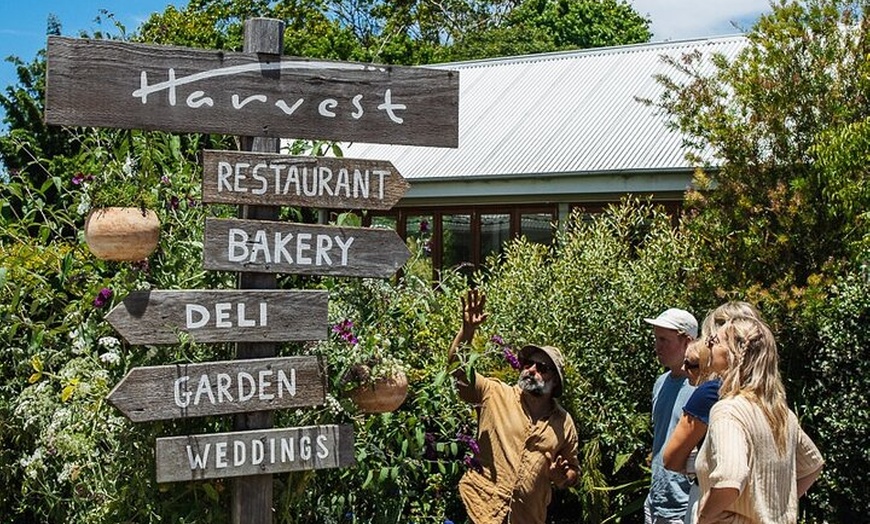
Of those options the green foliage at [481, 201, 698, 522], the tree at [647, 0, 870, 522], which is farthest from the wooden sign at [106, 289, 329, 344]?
the tree at [647, 0, 870, 522]

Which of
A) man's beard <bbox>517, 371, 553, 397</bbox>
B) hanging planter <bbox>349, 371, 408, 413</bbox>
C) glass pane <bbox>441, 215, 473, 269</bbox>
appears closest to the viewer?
hanging planter <bbox>349, 371, 408, 413</bbox>

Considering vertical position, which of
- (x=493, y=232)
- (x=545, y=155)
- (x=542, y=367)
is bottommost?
(x=542, y=367)

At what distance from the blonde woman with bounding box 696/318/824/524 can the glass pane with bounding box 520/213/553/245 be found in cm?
1040

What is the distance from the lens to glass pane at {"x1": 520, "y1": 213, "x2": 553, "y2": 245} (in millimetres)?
14453

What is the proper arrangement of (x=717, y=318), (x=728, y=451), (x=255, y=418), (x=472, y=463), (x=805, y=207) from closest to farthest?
1. (x=728, y=451)
2. (x=717, y=318)
3. (x=255, y=418)
4. (x=472, y=463)
5. (x=805, y=207)

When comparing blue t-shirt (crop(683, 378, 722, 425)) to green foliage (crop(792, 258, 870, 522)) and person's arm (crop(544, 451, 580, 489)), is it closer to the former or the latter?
person's arm (crop(544, 451, 580, 489))

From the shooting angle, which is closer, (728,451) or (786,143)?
(728,451)

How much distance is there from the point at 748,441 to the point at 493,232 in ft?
36.6

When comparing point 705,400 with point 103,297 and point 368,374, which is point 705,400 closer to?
point 368,374

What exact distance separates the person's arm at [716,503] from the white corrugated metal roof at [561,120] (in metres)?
8.56

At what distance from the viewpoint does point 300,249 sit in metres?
4.64

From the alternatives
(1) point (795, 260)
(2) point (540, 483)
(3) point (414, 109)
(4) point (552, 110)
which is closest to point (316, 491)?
(2) point (540, 483)

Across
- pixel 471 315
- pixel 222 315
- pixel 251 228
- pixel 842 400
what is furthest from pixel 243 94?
pixel 842 400

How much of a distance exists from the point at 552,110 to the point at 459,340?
1059 cm
